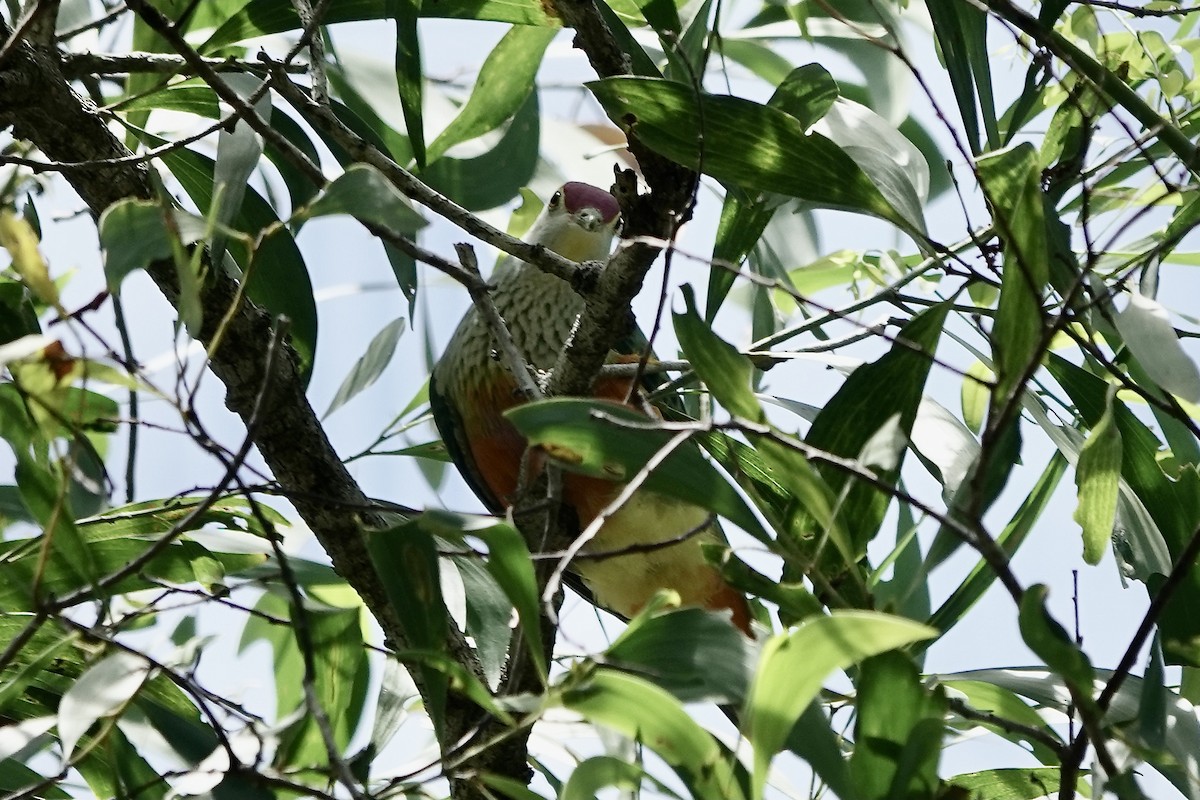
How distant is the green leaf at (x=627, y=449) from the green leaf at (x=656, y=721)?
15cm

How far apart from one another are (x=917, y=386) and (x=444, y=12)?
773 millimetres

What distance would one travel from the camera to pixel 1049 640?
692 millimetres

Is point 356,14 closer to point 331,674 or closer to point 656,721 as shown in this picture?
point 331,674

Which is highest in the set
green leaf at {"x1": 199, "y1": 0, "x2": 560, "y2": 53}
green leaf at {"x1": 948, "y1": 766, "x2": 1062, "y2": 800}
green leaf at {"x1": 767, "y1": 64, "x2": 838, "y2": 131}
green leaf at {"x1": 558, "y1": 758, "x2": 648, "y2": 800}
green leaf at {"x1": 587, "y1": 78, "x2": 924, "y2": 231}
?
green leaf at {"x1": 199, "y1": 0, "x2": 560, "y2": 53}

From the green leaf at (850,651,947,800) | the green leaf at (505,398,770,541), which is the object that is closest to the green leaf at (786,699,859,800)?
the green leaf at (850,651,947,800)

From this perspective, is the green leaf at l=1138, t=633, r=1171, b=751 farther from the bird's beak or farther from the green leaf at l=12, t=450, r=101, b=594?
the bird's beak

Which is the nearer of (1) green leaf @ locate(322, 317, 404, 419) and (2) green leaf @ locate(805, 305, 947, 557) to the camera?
(2) green leaf @ locate(805, 305, 947, 557)

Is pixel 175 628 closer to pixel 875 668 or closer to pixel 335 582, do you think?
pixel 335 582

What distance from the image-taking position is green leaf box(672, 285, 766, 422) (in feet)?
2.72

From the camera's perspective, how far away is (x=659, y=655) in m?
0.83

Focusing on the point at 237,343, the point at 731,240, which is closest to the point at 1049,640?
the point at 731,240

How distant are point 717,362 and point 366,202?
26cm

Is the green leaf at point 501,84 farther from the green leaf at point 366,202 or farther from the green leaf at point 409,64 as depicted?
the green leaf at point 366,202

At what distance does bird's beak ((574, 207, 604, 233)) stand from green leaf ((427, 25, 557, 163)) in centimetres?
60
